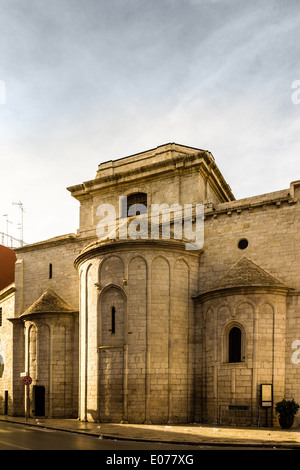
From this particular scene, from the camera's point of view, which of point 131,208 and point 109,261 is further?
point 131,208

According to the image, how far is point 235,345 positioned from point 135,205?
1149 cm

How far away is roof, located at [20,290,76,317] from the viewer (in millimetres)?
29047

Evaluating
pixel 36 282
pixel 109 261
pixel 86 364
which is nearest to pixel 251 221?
pixel 109 261

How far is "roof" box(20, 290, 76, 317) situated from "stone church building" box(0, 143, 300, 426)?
4.9 inches

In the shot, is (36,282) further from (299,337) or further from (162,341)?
(299,337)

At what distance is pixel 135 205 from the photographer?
1214 inches

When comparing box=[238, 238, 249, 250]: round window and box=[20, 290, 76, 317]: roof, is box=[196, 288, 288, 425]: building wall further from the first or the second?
box=[20, 290, 76, 317]: roof

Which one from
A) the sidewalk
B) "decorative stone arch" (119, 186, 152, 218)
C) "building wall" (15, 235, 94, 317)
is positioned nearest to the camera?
the sidewalk

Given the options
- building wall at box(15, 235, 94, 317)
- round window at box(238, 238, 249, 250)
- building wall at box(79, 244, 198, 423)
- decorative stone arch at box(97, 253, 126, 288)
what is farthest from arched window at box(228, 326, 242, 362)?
building wall at box(15, 235, 94, 317)

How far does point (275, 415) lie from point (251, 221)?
29.5ft

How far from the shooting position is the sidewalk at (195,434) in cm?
1584

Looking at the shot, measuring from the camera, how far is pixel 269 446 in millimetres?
15250
